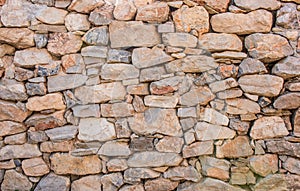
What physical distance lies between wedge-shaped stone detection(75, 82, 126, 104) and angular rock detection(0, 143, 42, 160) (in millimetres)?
506

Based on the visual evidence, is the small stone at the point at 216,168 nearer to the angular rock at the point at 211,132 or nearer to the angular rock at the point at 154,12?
the angular rock at the point at 211,132

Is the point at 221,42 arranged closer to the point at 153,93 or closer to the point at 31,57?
the point at 153,93

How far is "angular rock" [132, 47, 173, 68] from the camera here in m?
2.16

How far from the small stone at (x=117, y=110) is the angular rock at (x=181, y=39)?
0.53 m

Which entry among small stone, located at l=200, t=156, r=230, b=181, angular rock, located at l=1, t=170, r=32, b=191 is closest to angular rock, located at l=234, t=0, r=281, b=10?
small stone, located at l=200, t=156, r=230, b=181

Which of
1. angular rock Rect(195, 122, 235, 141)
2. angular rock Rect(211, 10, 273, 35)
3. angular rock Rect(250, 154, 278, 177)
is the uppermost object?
angular rock Rect(211, 10, 273, 35)

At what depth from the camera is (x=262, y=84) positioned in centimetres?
213

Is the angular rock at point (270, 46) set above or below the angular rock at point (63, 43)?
above

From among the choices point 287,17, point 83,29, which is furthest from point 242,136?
point 83,29

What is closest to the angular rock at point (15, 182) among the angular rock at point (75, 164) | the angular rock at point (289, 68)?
the angular rock at point (75, 164)

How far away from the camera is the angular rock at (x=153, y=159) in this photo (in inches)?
87.2

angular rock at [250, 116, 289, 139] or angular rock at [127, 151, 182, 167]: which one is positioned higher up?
angular rock at [250, 116, 289, 139]

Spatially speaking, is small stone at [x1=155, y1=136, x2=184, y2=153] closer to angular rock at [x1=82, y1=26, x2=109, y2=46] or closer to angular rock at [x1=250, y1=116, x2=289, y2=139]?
angular rock at [x1=250, y1=116, x2=289, y2=139]

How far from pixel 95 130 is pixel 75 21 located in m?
0.77
